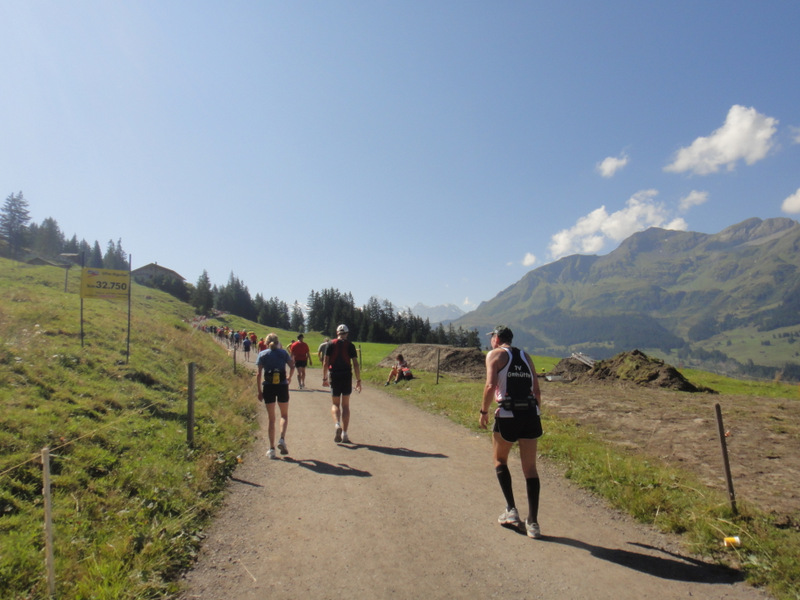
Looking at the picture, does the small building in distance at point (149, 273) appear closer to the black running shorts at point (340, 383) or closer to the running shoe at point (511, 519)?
the black running shorts at point (340, 383)

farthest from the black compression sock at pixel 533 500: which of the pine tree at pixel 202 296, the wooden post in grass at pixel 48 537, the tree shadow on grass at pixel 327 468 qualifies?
the pine tree at pixel 202 296

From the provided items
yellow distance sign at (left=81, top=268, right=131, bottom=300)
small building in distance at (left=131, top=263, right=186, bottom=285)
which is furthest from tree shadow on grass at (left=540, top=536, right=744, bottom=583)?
small building in distance at (left=131, top=263, right=186, bottom=285)

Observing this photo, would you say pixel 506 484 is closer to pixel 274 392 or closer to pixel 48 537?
pixel 48 537

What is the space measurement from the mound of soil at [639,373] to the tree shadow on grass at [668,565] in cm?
1677

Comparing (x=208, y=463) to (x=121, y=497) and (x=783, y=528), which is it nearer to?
(x=121, y=497)

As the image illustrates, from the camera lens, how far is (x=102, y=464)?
609 cm

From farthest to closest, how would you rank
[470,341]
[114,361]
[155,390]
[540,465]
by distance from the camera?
1. [470,341]
2. [114,361]
3. [155,390]
4. [540,465]

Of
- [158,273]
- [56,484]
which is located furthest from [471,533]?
[158,273]

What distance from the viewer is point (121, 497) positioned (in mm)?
5453

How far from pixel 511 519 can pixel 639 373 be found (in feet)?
60.7

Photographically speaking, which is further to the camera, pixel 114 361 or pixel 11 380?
pixel 114 361

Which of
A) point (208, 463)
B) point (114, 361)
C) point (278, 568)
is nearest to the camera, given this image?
point (278, 568)

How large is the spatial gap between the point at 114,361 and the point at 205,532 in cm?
963

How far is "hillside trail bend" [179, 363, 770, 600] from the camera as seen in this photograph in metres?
3.91
